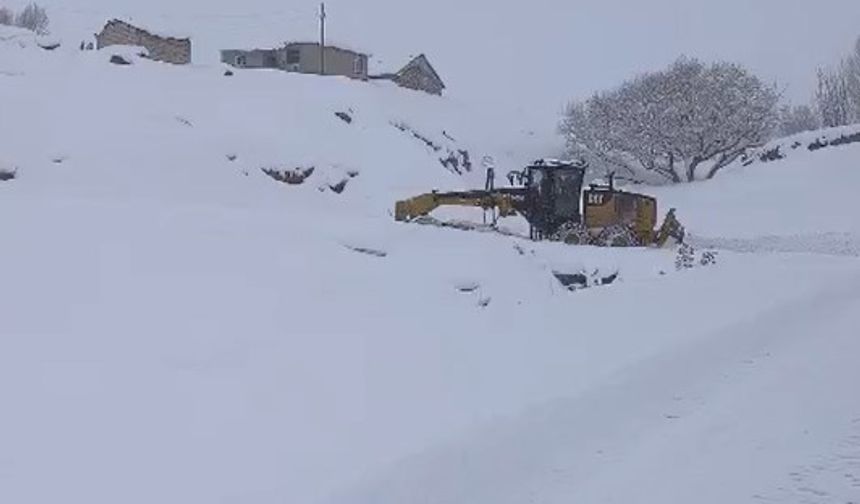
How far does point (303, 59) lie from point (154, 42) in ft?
32.2

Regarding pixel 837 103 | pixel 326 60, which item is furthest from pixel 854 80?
pixel 326 60

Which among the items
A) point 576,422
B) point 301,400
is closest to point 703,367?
point 576,422

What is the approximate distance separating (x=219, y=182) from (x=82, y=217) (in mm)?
13840

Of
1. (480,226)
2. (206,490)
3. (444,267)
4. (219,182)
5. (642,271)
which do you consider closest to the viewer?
(206,490)

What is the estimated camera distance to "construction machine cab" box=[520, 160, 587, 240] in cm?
2586

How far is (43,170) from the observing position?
88.2 feet

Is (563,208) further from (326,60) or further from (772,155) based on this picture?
(326,60)

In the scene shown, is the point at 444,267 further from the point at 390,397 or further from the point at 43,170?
the point at 43,170

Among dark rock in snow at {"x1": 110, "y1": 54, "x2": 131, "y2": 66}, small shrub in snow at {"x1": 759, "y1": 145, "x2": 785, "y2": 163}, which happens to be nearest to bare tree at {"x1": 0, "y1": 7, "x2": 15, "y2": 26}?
dark rock in snow at {"x1": 110, "y1": 54, "x2": 131, "y2": 66}

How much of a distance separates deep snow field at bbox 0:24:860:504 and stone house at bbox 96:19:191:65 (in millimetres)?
31315


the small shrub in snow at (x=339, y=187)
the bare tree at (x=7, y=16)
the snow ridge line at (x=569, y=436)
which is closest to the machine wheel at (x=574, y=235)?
the small shrub in snow at (x=339, y=187)

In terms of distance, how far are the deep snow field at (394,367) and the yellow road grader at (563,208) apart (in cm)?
421

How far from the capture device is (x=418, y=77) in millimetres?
60281

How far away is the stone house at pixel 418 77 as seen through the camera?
59062 millimetres
